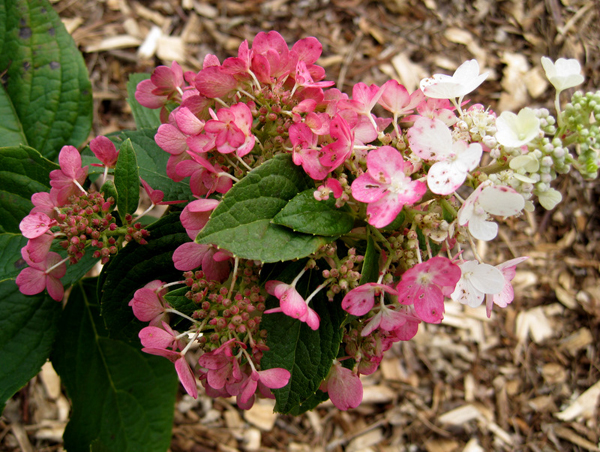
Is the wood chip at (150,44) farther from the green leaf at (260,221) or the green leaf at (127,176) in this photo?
the green leaf at (260,221)

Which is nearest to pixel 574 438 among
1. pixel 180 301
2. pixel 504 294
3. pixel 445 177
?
pixel 504 294

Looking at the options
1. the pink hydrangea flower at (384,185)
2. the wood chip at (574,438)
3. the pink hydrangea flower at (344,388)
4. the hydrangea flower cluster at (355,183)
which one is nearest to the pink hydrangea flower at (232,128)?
the hydrangea flower cluster at (355,183)

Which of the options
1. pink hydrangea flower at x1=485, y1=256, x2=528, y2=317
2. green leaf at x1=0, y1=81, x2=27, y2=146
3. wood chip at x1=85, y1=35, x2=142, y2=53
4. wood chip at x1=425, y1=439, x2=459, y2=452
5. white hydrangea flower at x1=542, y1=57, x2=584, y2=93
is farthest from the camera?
wood chip at x1=85, y1=35, x2=142, y2=53

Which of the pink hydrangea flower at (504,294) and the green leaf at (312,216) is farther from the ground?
the green leaf at (312,216)

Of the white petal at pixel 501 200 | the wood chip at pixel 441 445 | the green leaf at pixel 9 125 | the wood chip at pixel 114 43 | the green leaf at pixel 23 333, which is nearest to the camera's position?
the white petal at pixel 501 200

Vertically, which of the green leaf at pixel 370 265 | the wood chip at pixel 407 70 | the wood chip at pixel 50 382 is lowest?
the wood chip at pixel 50 382

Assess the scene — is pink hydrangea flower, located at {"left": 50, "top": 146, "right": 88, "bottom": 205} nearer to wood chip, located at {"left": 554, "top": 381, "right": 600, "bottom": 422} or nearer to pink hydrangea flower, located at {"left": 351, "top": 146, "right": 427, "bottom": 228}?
pink hydrangea flower, located at {"left": 351, "top": 146, "right": 427, "bottom": 228}

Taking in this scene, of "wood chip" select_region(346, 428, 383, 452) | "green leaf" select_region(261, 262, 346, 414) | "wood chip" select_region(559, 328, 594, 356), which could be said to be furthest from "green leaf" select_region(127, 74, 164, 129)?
"wood chip" select_region(559, 328, 594, 356)
